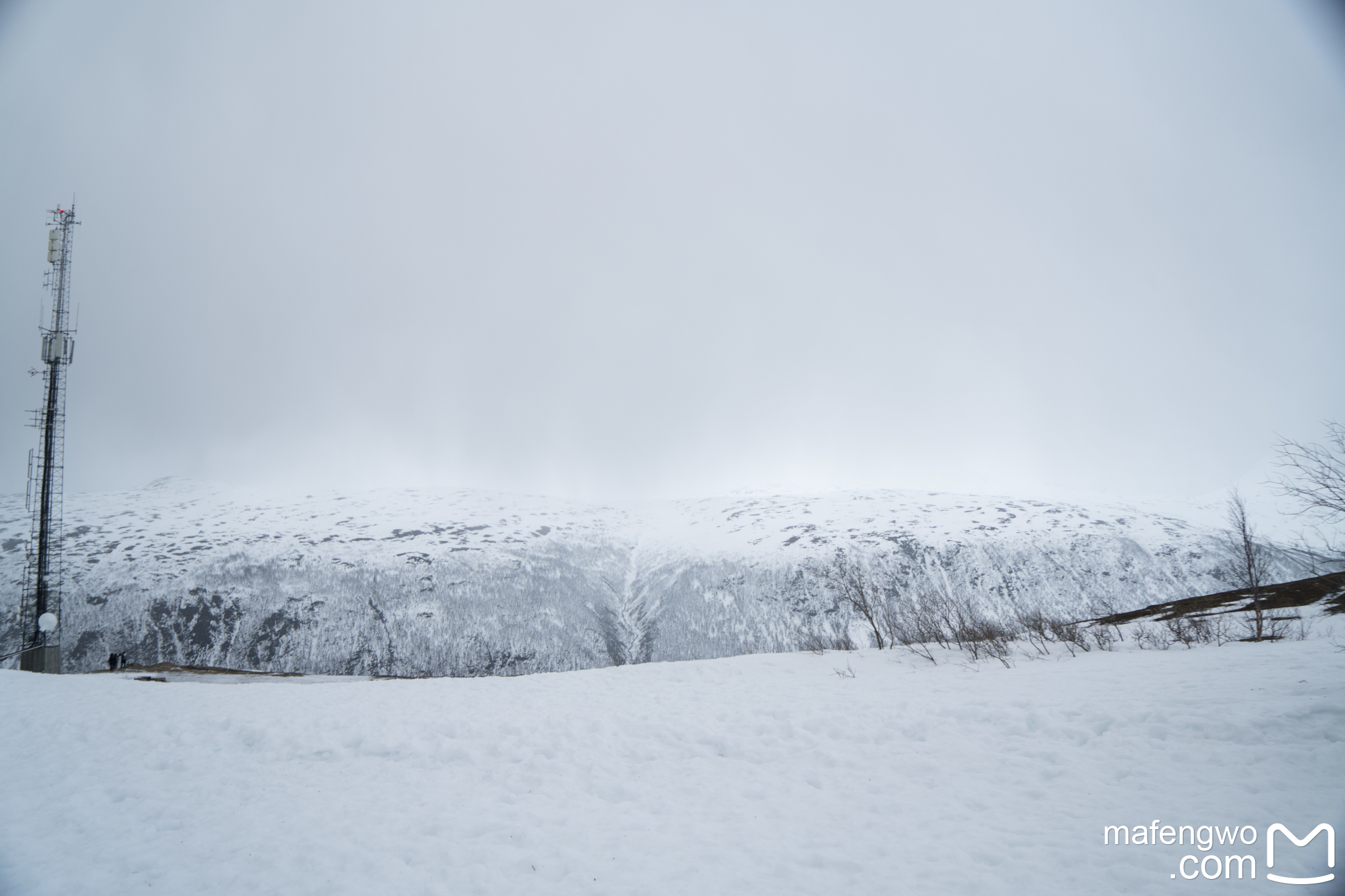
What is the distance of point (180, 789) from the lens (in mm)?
11641

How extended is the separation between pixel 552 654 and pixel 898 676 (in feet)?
185

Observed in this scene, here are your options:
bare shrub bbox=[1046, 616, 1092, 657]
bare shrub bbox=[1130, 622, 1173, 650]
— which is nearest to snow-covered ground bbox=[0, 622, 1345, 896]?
bare shrub bbox=[1130, 622, 1173, 650]

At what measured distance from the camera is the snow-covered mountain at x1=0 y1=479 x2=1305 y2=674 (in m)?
65.1

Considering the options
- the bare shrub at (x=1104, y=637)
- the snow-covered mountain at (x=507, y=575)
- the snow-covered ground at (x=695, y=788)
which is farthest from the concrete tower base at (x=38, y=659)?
the bare shrub at (x=1104, y=637)

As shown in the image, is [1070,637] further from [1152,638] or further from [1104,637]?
[1152,638]

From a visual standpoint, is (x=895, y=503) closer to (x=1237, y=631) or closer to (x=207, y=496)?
(x=1237, y=631)

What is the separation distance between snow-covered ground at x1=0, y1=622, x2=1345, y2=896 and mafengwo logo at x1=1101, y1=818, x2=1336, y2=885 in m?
0.13

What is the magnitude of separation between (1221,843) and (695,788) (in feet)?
28.7

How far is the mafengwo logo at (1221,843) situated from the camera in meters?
7.40

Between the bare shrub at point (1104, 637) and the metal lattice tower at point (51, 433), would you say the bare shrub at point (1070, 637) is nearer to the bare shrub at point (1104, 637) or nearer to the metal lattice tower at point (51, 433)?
the bare shrub at point (1104, 637)

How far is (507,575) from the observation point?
81188mm

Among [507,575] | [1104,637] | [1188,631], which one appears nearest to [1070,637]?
[1104,637]

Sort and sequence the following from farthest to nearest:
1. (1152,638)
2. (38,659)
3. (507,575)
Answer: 1. (507,575)
2. (38,659)
3. (1152,638)

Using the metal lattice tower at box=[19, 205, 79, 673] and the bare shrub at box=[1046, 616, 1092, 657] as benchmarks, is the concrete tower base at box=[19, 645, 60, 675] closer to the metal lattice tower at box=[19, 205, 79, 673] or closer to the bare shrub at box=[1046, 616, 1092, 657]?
the metal lattice tower at box=[19, 205, 79, 673]
